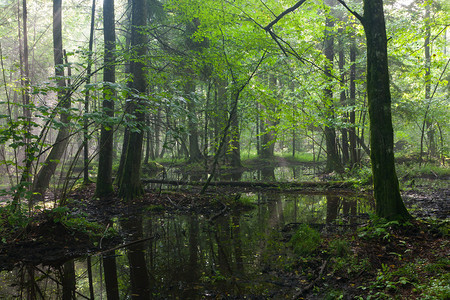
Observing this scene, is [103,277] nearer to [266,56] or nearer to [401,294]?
[401,294]

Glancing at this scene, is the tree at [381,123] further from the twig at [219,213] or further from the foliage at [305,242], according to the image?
the twig at [219,213]

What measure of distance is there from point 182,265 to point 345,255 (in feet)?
8.77

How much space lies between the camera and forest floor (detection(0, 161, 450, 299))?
3.29m

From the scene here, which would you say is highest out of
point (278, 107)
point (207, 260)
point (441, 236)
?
point (278, 107)

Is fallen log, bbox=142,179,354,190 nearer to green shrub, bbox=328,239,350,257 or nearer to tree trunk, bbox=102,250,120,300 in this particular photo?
tree trunk, bbox=102,250,120,300

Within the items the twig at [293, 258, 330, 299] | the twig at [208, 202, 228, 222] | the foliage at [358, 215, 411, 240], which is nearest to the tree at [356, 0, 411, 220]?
the foliage at [358, 215, 411, 240]

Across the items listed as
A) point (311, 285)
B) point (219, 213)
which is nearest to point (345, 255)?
point (311, 285)

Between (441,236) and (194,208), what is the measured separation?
632cm

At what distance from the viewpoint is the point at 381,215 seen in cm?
510

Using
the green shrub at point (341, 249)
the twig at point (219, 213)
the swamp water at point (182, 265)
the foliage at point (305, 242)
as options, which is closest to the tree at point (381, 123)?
the green shrub at point (341, 249)

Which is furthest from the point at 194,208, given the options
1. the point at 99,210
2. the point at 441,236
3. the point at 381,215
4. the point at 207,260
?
the point at 441,236

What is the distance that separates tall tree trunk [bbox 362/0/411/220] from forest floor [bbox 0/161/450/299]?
38 cm

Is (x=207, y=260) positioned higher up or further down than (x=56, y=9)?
further down

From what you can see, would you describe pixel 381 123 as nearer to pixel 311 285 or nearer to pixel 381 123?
pixel 381 123
